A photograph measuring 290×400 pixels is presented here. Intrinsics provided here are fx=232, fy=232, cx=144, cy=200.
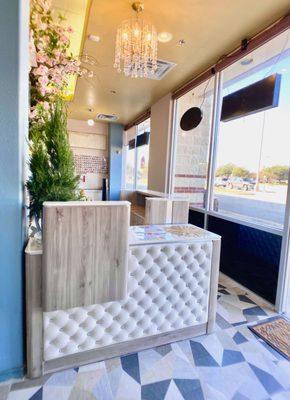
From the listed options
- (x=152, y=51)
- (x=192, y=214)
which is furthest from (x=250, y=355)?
(x=152, y=51)

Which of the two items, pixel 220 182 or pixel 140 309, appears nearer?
pixel 140 309

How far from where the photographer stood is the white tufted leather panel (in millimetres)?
1532

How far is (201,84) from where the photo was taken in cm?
367

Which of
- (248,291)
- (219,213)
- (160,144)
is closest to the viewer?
(248,291)

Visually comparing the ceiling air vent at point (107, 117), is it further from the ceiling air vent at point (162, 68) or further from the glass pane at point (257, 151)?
→ the glass pane at point (257, 151)

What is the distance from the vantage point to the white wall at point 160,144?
449cm

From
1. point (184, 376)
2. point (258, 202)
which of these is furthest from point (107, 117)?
point (184, 376)

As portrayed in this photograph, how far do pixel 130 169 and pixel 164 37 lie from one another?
4970 millimetres

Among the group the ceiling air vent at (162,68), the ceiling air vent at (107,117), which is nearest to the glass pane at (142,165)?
the ceiling air vent at (107,117)

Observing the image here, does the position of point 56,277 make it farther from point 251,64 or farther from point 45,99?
point 251,64

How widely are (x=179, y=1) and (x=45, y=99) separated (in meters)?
1.52

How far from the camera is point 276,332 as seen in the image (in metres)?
2.06

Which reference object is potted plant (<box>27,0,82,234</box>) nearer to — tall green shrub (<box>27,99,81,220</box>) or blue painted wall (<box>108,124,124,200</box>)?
tall green shrub (<box>27,99,81,220</box>)

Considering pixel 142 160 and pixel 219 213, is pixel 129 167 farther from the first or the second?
pixel 219 213
